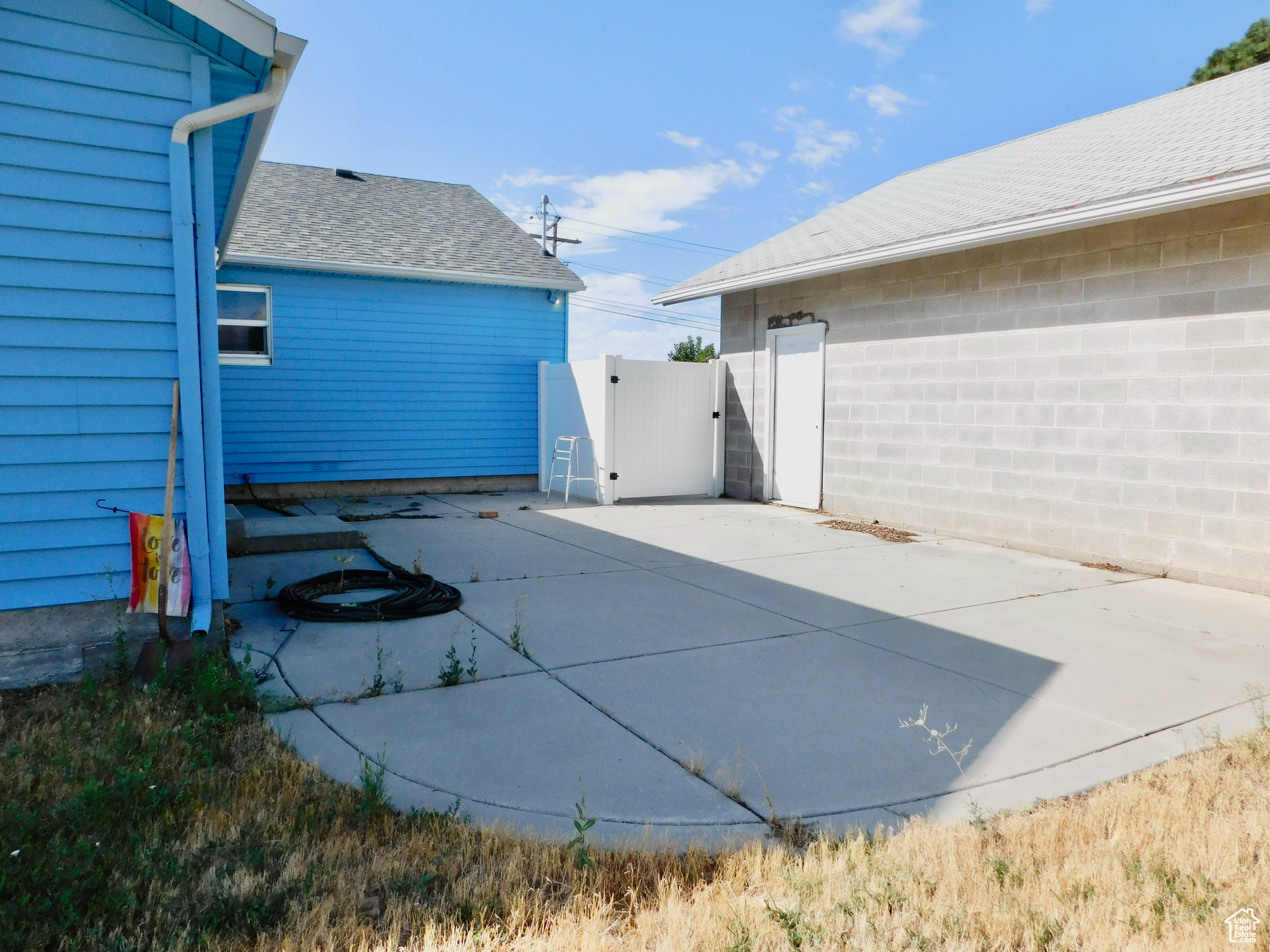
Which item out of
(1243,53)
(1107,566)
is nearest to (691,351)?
(1243,53)

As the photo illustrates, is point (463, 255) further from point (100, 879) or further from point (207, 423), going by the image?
point (100, 879)

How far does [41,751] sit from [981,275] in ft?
26.3

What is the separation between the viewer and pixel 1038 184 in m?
7.93

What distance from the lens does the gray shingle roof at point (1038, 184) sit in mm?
6324

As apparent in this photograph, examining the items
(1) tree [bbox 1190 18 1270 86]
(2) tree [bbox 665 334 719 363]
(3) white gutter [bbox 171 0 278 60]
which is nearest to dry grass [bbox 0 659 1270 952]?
(3) white gutter [bbox 171 0 278 60]

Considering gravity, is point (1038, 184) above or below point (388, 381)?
above

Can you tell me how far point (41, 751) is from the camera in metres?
2.97

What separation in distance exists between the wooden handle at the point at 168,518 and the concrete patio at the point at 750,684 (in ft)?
1.50

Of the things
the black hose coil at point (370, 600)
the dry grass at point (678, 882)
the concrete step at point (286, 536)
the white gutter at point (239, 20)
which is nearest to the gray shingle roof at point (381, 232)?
the concrete step at point (286, 536)

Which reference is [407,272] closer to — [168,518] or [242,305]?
[242,305]

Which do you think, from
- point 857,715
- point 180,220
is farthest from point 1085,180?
point 180,220

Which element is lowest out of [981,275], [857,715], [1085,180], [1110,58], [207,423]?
[857,715]

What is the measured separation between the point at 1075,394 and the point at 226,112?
268 inches

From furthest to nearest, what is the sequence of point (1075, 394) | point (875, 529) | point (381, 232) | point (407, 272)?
point (381, 232) < point (407, 272) < point (875, 529) < point (1075, 394)
